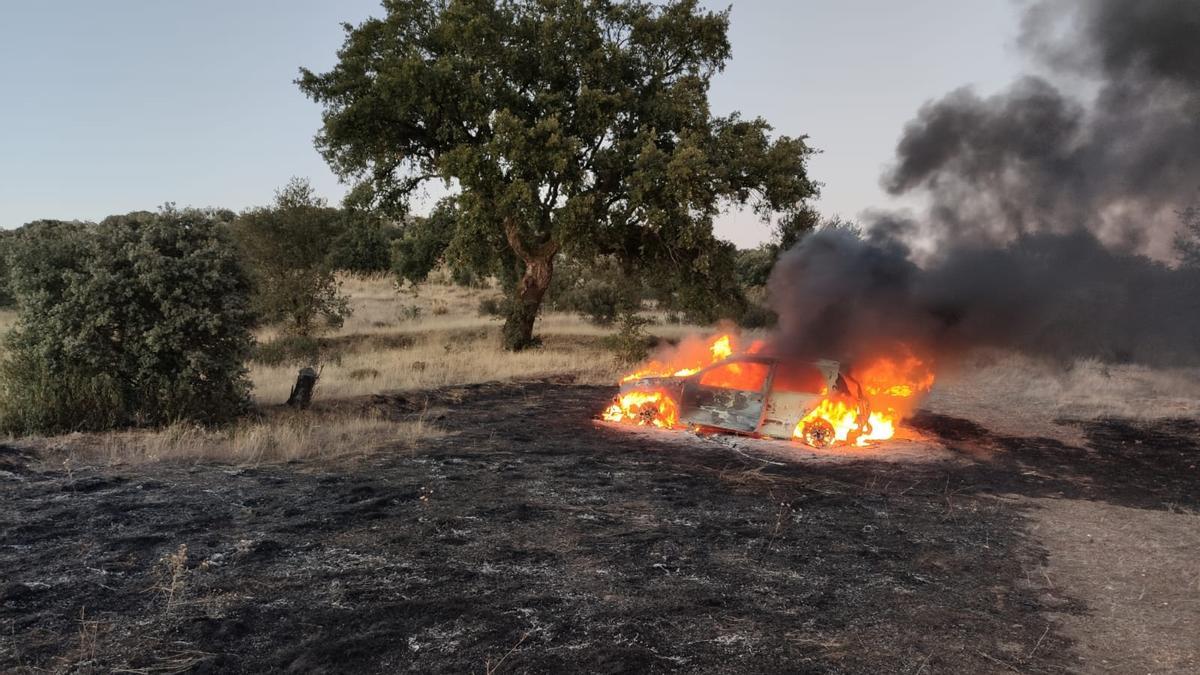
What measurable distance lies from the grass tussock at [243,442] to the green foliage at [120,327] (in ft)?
2.12

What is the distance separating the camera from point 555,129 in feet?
60.8

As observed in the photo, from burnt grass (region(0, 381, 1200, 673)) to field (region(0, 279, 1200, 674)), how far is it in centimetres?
3

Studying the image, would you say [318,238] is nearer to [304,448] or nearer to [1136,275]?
[304,448]

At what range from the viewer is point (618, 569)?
247 inches

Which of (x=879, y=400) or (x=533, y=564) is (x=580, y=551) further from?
(x=879, y=400)

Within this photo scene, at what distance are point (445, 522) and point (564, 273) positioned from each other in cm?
2705

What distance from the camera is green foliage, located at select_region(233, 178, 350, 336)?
23.2 meters

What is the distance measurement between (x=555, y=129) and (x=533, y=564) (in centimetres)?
1416

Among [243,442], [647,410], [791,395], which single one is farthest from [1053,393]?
[243,442]

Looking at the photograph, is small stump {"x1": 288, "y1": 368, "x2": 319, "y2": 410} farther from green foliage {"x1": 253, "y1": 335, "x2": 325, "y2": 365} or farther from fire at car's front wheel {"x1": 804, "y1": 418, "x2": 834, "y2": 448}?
fire at car's front wheel {"x1": 804, "y1": 418, "x2": 834, "y2": 448}

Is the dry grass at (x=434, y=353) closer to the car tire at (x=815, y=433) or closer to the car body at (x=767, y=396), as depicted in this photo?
the car body at (x=767, y=396)

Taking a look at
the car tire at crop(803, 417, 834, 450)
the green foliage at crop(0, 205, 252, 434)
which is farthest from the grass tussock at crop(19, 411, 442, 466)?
the car tire at crop(803, 417, 834, 450)

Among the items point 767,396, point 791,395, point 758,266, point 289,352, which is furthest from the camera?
point 758,266

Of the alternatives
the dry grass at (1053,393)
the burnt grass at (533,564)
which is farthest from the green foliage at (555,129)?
the burnt grass at (533,564)
